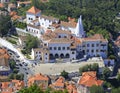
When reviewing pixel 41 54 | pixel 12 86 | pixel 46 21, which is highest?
pixel 46 21

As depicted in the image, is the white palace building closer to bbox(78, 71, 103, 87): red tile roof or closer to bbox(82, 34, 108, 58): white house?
bbox(82, 34, 108, 58): white house

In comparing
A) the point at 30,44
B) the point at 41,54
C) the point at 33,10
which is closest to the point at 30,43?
the point at 30,44

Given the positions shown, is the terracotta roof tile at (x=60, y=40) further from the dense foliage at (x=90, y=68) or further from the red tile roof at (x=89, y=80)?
the red tile roof at (x=89, y=80)

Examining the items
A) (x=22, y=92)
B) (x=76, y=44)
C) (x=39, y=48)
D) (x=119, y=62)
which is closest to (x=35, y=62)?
(x=39, y=48)

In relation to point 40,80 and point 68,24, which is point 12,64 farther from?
point 68,24

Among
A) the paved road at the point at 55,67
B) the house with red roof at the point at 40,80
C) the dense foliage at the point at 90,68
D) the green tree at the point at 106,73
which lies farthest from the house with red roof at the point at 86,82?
the paved road at the point at 55,67

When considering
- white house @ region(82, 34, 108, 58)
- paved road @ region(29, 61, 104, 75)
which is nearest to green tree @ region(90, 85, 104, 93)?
paved road @ region(29, 61, 104, 75)

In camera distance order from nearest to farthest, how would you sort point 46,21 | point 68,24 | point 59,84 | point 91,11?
point 59,84 < point 68,24 < point 46,21 < point 91,11
